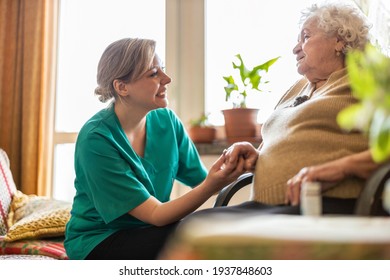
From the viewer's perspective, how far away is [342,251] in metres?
0.52

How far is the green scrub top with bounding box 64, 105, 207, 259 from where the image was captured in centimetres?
145

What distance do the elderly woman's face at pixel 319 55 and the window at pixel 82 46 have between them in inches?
66.0

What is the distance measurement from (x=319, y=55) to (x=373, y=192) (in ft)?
1.88

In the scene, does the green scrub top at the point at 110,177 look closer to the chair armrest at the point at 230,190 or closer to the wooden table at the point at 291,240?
the chair armrest at the point at 230,190

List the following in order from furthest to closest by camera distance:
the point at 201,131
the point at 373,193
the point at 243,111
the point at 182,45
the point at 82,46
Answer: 1. the point at 82,46
2. the point at 182,45
3. the point at 201,131
4. the point at 243,111
5. the point at 373,193

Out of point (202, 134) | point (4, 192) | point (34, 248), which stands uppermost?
point (202, 134)

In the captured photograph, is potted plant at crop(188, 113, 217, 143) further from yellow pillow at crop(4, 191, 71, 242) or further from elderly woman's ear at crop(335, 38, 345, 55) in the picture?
elderly woman's ear at crop(335, 38, 345, 55)

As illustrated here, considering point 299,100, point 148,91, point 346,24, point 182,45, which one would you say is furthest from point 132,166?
point 182,45

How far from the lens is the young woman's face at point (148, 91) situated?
1.63 metres

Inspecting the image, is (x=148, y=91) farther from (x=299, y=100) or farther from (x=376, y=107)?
(x=376, y=107)

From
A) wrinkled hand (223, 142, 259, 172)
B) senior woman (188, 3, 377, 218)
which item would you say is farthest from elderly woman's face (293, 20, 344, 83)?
wrinkled hand (223, 142, 259, 172)

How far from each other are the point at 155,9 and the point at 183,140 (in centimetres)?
138

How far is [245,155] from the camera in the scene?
1.41 meters

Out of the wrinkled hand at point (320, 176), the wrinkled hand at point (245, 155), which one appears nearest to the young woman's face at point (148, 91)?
the wrinkled hand at point (245, 155)
